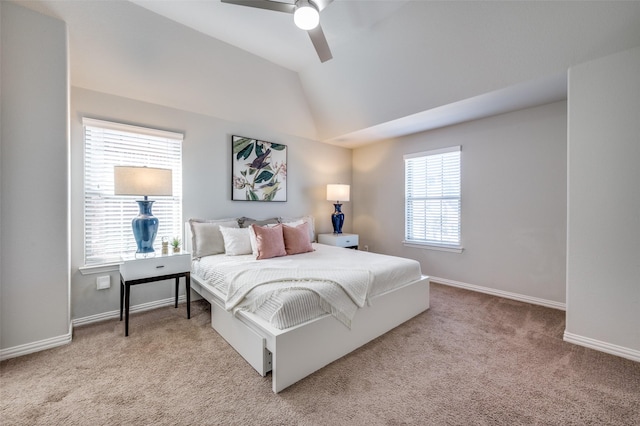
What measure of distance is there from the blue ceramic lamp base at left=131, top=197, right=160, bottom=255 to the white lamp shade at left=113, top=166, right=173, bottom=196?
0.22 m

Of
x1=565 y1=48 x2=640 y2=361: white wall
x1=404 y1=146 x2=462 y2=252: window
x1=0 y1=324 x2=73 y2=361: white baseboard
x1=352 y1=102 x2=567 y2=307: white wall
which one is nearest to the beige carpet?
x1=0 y1=324 x2=73 y2=361: white baseboard

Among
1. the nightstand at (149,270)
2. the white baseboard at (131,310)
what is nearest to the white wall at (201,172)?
the white baseboard at (131,310)

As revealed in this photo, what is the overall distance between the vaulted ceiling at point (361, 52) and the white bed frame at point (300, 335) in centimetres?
226

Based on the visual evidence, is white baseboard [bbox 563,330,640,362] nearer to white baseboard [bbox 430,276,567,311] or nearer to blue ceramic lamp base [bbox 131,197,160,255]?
white baseboard [bbox 430,276,567,311]

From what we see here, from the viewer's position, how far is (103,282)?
2.81m

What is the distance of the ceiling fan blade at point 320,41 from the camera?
91.2 inches

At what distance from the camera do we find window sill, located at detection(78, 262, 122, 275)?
2.71 metres

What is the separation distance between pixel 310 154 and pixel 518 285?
3.54 m

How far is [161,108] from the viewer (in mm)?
3193

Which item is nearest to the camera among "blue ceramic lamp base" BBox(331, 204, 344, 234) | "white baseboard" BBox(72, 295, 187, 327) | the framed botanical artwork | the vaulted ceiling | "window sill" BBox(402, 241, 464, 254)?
the vaulted ceiling

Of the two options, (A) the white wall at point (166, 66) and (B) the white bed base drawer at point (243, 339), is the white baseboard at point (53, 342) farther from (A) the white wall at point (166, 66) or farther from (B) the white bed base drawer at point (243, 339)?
(A) the white wall at point (166, 66)

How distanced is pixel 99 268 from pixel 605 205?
15.3 feet

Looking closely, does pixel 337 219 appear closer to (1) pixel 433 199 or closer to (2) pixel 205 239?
(1) pixel 433 199

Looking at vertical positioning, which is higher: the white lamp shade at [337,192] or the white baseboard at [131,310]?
the white lamp shade at [337,192]
